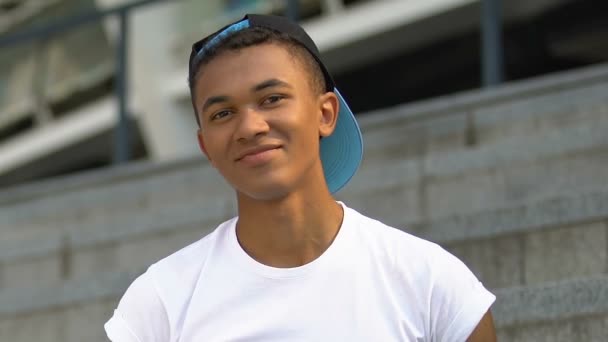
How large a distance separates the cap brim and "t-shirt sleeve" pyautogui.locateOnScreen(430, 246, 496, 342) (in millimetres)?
326

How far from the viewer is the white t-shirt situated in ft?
8.13

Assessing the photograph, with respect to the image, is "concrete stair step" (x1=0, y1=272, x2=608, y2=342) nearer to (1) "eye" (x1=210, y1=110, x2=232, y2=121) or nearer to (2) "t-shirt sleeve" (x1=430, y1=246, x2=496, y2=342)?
(2) "t-shirt sleeve" (x1=430, y1=246, x2=496, y2=342)

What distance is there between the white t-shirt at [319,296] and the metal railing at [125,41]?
381 centimetres

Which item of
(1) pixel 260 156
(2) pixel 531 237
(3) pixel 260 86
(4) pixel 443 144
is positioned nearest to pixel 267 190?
(1) pixel 260 156

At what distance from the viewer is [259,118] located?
2.51 metres

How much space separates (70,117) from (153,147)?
171cm

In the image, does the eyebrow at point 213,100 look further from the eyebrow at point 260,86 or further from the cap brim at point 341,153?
the cap brim at point 341,153

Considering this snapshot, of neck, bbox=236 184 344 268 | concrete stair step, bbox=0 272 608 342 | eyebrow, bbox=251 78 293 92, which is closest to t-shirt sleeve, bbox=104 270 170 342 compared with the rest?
neck, bbox=236 184 344 268

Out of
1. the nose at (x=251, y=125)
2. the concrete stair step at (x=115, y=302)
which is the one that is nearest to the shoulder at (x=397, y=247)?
the nose at (x=251, y=125)

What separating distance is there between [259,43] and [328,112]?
0.20 meters

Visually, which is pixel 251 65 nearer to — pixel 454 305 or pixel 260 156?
pixel 260 156

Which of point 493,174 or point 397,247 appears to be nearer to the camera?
point 397,247

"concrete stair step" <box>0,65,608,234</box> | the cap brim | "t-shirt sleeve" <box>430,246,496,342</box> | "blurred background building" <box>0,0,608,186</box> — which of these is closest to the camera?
"t-shirt sleeve" <box>430,246,496,342</box>

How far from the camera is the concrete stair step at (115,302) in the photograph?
3.54 metres
